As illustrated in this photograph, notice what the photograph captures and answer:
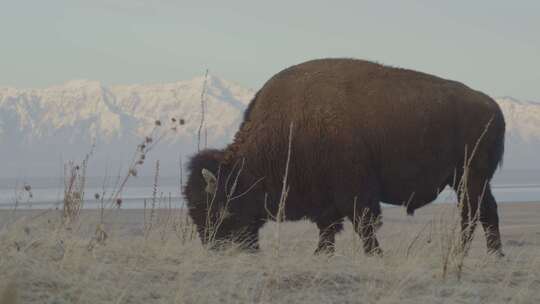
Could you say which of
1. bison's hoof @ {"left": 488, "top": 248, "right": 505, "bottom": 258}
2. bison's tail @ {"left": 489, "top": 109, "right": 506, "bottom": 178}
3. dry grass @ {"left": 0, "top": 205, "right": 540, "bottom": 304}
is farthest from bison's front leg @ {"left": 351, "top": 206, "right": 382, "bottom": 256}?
bison's tail @ {"left": 489, "top": 109, "right": 506, "bottom": 178}

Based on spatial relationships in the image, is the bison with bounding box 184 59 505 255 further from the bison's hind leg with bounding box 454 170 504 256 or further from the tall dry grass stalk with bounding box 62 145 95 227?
the tall dry grass stalk with bounding box 62 145 95 227

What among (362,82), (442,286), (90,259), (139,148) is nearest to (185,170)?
(139,148)

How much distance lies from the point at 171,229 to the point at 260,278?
3.20m

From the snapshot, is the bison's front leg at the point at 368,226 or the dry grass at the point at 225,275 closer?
the dry grass at the point at 225,275

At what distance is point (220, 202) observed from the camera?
8.55m

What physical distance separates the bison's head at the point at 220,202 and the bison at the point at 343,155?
12 millimetres

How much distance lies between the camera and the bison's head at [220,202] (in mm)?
8346

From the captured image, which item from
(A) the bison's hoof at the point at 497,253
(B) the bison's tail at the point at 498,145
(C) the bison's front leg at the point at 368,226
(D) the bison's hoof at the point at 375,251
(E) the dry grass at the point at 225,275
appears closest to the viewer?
(E) the dry grass at the point at 225,275

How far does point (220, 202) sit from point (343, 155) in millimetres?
1380

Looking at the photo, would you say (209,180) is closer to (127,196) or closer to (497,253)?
(497,253)

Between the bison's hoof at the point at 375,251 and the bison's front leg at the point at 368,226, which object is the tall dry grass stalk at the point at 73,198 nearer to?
the bison's front leg at the point at 368,226

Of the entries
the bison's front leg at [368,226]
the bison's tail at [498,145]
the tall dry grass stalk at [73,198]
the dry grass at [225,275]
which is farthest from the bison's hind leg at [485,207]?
the tall dry grass stalk at [73,198]

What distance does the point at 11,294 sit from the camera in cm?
197

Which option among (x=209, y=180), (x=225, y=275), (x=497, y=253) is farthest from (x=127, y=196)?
(x=225, y=275)
